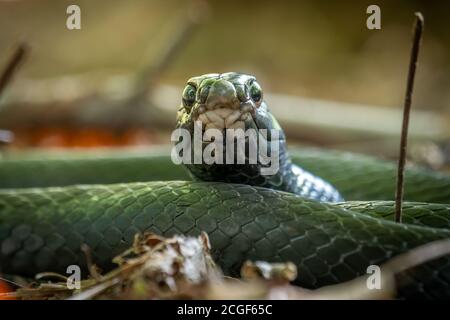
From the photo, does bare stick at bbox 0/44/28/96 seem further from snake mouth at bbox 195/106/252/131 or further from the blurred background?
the blurred background

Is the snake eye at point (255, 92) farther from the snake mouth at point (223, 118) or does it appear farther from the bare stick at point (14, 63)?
the bare stick at point (14, 63)

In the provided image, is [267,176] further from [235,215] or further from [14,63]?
[14,63]

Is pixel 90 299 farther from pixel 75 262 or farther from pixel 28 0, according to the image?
pixel 28 0

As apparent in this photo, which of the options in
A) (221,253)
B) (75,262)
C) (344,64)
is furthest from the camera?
(344,64)

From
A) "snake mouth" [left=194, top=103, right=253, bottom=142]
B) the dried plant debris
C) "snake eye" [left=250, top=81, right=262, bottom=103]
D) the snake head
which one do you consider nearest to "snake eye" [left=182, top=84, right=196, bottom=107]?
the snake head

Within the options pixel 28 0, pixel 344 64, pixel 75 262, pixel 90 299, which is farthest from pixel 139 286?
pixel 28 0

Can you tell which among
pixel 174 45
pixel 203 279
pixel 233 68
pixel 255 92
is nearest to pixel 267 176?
pixel 255 92

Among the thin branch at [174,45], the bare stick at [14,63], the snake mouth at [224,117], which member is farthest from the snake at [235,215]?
the thin branch at [174,45]
